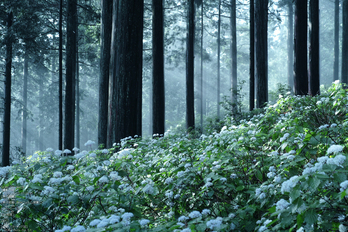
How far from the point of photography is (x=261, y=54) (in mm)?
12828

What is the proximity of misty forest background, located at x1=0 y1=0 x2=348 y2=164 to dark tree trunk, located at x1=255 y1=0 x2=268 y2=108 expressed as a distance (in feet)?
1.15

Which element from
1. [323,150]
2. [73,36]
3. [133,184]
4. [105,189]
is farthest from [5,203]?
[73,36]

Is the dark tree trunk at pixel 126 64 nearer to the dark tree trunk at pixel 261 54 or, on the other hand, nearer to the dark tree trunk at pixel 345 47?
the dark tree trunk at pixel 261 54

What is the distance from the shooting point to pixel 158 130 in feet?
37.1

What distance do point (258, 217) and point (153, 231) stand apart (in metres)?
1.22

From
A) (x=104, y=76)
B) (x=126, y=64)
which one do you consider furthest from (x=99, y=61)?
(x=126, y=64)

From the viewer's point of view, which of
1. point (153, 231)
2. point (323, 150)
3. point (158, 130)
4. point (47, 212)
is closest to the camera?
point (153, 231)

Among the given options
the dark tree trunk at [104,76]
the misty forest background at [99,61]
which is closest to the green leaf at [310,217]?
the misty forest background at [99,61]

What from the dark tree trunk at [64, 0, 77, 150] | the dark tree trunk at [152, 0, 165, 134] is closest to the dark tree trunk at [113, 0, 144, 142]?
the dark tree trunk at [152, 0, 165, 134]

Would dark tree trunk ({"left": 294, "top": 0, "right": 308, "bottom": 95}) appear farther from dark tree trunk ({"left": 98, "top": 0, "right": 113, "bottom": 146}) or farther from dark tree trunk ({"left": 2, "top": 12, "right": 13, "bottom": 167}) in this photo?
dark tree trunk ({"left": 2, "top": 12, "right": 13, "bottom": 167})

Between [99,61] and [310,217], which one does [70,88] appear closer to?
[310,217]

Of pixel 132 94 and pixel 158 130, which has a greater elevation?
pixel 132 94

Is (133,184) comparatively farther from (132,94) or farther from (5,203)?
(132,94)

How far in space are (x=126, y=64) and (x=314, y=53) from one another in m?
7.06
